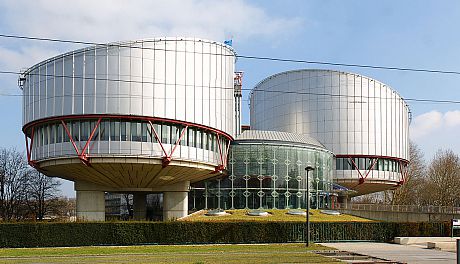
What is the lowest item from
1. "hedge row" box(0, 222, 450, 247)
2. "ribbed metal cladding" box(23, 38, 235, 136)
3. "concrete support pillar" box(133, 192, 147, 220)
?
"concrete support pillar" box(133, 192, 147, 220)

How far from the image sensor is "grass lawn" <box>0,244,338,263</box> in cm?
2644

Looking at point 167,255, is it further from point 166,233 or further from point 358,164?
point 358,164

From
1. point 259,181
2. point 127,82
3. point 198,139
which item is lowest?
point 259,181

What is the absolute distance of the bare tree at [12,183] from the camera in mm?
78688

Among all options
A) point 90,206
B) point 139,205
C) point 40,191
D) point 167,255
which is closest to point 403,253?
point 167,255

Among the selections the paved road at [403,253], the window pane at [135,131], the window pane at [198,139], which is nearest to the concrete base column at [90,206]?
the window pane at [135,131]

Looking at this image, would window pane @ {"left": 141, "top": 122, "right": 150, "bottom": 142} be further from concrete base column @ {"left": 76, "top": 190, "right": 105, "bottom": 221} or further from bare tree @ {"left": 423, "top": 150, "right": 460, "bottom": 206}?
bare tree @ {"left": 423, "top": 150, "right": 460, "bottom": 206}

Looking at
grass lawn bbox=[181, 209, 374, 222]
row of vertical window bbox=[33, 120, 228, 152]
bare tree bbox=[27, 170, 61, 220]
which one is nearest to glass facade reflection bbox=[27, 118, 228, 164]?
row of vertical window bbox=[33, 120, 228, 152]

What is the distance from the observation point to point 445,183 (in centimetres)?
9094

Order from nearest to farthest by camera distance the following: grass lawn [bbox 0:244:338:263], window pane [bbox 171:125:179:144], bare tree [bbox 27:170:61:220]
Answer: grass lawn [bbox 0:244:338:263], window pane [bbox 171:125:179:144], bare tree [bbox 27:170:61:220]

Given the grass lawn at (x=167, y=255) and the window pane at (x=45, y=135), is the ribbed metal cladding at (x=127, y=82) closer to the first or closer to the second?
the window pane at (x=45, y=135)

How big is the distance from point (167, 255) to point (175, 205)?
31109 mm

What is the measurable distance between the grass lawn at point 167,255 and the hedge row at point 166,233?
1866mm

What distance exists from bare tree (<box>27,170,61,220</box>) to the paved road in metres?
59.6
